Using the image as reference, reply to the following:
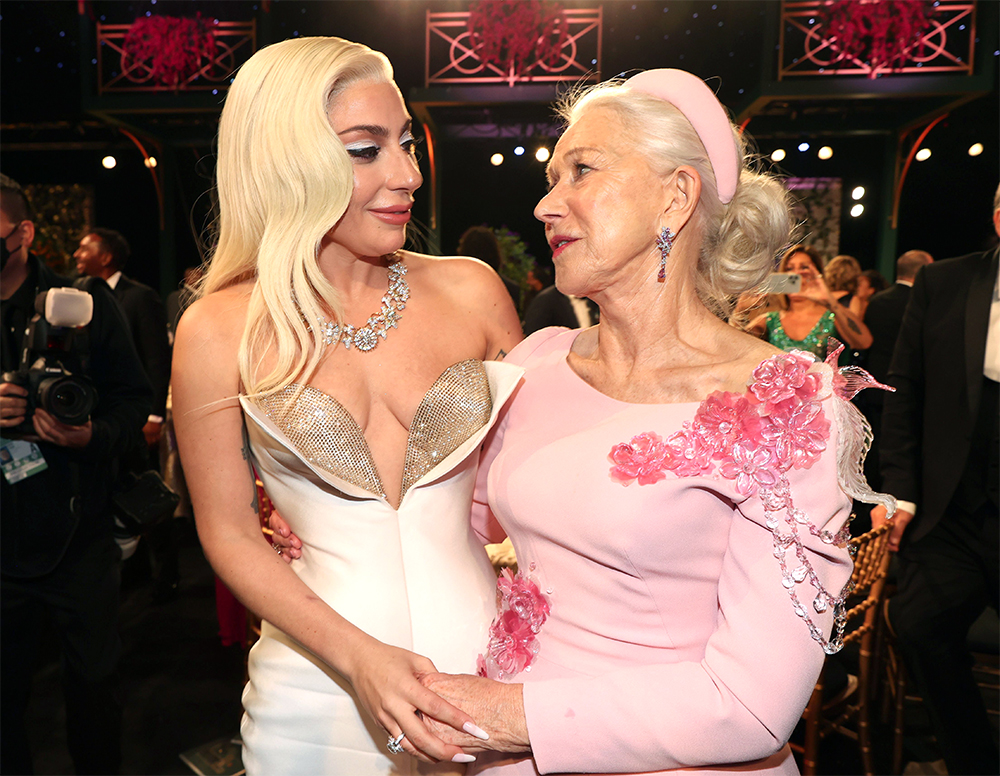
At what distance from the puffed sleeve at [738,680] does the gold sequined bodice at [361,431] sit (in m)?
0.52

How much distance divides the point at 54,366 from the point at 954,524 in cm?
281

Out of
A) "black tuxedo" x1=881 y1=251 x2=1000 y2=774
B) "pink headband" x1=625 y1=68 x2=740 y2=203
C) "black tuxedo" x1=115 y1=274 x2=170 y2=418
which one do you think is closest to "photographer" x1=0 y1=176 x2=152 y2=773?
"black tuxedo" x1=115 y1=274 x2=170 y2=418

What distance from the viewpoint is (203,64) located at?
5.87 metres

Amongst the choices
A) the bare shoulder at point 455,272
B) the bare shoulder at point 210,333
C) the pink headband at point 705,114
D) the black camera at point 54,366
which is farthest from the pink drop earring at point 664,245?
the black camera at point 54,366

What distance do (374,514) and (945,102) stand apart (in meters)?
5.98

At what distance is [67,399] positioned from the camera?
7.28 feet

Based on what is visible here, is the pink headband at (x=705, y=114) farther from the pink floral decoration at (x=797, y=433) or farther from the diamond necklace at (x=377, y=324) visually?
the diamond necklace at (x=377, y=324)

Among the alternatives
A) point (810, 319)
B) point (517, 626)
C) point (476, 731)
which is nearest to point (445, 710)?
point (476, 731)

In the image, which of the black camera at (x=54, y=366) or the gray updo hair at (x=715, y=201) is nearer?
the gray updo hair at (x=715, y=201)

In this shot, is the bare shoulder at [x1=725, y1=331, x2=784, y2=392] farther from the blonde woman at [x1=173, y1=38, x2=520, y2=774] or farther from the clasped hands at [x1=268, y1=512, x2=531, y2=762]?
the clasped hands at [x1=268, y1=512, x2=531, y2=762]

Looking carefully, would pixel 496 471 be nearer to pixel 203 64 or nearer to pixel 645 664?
pixel 645 664

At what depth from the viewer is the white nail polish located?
1.04 m

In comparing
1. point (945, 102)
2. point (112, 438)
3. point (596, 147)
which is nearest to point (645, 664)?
point (596, 147)

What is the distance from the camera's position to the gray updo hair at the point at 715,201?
1211 mm
